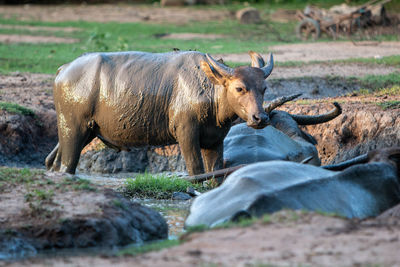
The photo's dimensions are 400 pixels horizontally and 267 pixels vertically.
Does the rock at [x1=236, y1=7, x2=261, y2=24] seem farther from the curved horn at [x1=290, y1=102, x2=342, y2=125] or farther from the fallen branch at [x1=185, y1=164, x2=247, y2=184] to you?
the fallen branch at [x1=185, y1=164, x2=247, y2=184]

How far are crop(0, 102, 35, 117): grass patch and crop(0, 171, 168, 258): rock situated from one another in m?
5.23

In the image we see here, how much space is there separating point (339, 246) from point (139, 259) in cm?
128

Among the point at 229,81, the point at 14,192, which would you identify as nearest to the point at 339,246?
the point at 14,192

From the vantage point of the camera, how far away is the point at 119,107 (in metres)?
8.77

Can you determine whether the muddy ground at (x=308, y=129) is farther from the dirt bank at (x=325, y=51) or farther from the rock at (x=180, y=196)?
the rock at (x=180, y=196)

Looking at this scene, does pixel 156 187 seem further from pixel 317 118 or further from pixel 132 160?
pixel 317 118

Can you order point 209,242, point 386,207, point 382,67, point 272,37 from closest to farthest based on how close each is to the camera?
Result: point 209,242, point 386,207, point 382,67, point 272,37

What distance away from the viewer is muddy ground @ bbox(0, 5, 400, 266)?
439 centimetres

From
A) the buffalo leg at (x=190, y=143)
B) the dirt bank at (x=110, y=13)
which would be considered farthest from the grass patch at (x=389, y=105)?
the dirt bank at (x=110, y=13)

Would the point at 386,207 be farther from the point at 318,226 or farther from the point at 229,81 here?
the point at 229,81

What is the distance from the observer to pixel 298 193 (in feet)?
18.8

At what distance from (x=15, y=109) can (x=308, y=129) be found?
15.7 ft

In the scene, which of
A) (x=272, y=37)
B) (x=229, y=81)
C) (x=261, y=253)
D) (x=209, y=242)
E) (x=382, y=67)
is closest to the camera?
(x=261, y=253)

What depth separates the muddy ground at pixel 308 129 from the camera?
14.4 feet
